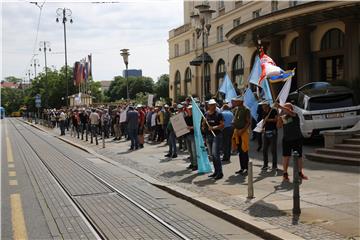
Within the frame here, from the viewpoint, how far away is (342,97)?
16.6 m

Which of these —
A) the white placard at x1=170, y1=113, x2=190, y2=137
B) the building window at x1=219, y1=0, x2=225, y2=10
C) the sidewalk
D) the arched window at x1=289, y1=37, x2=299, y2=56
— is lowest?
the sidewalk

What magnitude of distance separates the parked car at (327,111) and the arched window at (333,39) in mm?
12951

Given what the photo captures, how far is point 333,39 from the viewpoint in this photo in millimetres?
29062

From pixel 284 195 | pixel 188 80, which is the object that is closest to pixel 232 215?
pixel 284 195

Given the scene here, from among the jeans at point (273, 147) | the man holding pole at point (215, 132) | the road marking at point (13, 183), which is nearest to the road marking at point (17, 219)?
the road marking at point (13, 183)

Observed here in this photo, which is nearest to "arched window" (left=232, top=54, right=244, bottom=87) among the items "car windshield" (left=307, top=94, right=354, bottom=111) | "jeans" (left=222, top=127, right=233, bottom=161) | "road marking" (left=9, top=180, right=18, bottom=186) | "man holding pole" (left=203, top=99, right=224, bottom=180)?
"car windshield" (left=307, top=94, right=354, bottom=111)

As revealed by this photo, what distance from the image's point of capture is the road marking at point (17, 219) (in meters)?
7.07

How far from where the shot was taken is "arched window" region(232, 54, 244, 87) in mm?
42031

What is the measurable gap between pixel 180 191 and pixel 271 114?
350cm

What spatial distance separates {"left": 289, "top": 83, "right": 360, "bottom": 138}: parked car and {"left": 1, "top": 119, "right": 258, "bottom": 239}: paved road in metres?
6.32

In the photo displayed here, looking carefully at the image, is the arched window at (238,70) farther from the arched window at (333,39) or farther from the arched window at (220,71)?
the arched window at (333,39)

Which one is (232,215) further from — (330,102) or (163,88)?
(163,88)

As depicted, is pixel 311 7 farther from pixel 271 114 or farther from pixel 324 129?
pixel 271 114

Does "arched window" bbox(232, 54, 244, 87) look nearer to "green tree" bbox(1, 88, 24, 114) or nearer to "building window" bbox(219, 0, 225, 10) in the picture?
"building window" bbox(219, 0, 225, 10)
